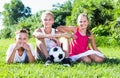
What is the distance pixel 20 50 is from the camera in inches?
281

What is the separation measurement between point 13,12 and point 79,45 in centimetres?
3939

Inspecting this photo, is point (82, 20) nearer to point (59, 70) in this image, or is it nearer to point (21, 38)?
point (21, 38)

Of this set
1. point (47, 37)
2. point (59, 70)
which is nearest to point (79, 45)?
point (47, 37)

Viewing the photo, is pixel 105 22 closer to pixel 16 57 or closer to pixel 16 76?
pixel 16 57

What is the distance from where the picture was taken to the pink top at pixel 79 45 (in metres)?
7.60

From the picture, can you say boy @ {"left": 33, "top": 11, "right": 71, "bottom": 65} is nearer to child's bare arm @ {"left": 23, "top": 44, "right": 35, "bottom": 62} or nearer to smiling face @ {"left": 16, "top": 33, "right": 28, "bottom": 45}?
child's bare arm @ {"left": 23, "top": 44, "right": 35, "bottom": 62}

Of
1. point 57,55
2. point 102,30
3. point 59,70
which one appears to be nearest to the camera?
point 59,70

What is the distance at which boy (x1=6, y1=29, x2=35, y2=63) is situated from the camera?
22.6 feet

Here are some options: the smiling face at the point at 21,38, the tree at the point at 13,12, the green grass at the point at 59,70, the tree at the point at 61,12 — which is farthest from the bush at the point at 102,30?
the tree at the point at 13,12

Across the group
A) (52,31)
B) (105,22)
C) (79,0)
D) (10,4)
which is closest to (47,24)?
(52,31)

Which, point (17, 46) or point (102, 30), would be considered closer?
point (17, 46)

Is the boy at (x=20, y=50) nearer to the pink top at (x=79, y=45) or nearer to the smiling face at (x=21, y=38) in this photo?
Answer: the smiling face at (x=21, y=38)

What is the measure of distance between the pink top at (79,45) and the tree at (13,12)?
126 feet

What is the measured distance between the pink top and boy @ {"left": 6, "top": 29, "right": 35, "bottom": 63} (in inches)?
40.1
